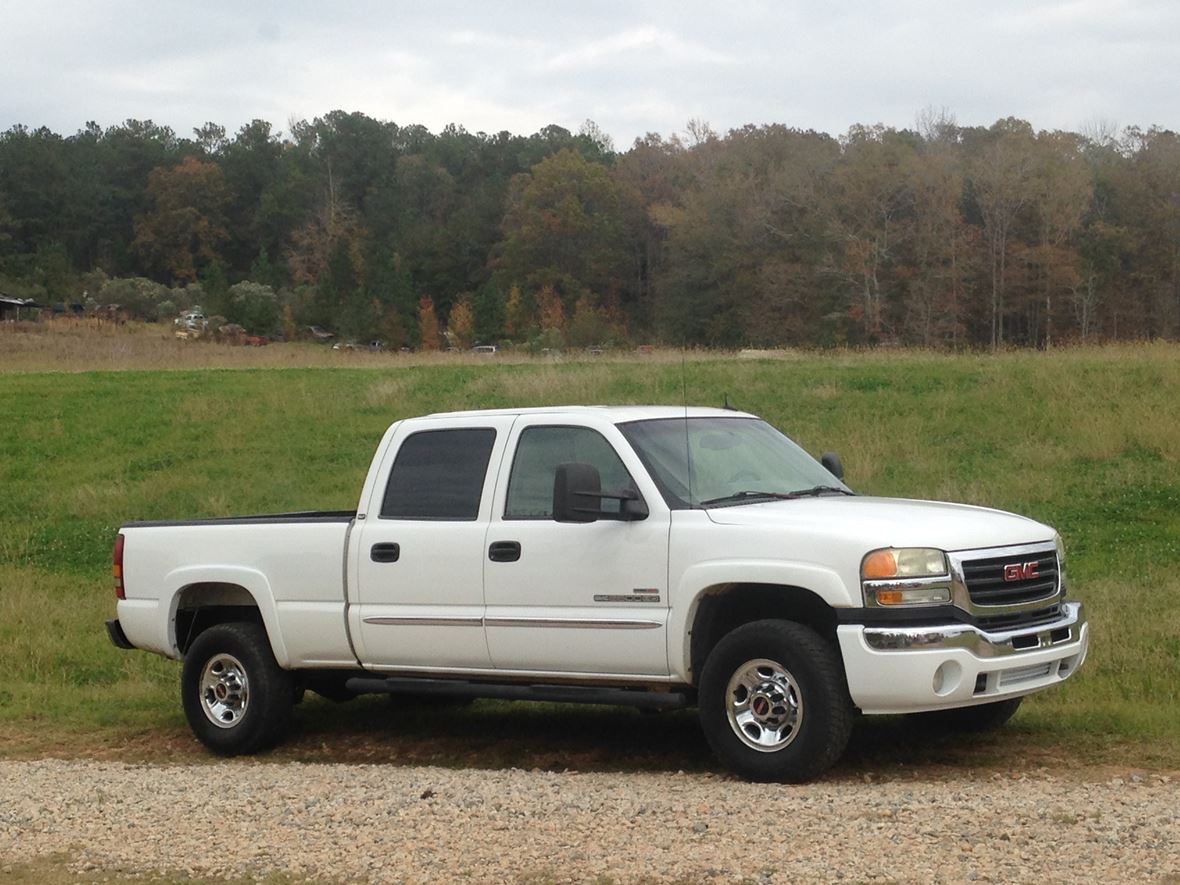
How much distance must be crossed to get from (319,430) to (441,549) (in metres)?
17.7

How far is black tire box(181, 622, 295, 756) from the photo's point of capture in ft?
31.0

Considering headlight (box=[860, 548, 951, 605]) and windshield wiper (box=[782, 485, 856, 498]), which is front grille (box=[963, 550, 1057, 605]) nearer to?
headlight (box=[860, 548, 951, 605])

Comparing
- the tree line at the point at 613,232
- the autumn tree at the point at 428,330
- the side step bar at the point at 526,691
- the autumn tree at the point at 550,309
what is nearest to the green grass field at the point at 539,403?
the side step bar at the point at 526,691

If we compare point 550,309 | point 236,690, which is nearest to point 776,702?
point 236,690

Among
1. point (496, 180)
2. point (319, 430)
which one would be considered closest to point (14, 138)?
point (496, 180)

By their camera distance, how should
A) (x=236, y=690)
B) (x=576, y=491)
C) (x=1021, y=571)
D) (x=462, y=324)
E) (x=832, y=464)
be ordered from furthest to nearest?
(x=462, y=324), (x=236, y=690), (x=832, y=464), (x=576, y=491), (x=1021, y=571)

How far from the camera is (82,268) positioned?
131125mm

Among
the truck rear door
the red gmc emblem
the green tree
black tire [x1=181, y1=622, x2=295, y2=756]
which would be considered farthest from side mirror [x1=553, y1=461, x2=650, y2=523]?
the green tree

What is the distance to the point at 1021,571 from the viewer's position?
25.3ft

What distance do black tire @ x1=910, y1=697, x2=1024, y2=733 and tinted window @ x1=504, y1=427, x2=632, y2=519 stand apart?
2341 mm

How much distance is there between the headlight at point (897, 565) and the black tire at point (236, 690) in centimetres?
401

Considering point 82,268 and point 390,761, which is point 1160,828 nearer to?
point 390,761

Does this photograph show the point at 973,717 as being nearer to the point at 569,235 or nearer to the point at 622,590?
the point at 622,590

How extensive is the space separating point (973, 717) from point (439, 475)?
134 inches
